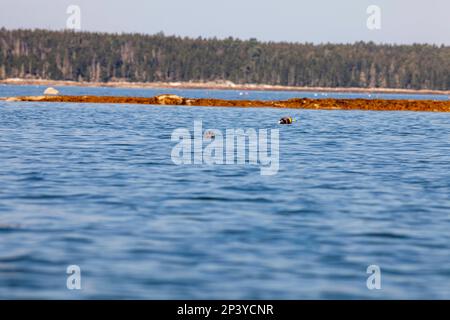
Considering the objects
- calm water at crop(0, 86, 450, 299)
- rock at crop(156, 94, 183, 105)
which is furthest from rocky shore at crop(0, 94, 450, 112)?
calm water at crop(0, 86, 450, 299)

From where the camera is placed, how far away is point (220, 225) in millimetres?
17578

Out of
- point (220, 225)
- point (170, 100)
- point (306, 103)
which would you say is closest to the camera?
point (220, 225)

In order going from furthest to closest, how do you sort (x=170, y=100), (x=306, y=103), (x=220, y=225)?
(x=170, y=100) → (x=306, y=103) → (x=220, y=225)

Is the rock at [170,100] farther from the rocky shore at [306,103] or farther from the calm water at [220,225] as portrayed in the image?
the calm water at [220,225]

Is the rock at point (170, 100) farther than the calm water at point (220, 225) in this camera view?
Yes

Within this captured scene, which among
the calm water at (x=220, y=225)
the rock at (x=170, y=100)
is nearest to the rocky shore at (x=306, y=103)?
the rock at (x=170, y=100)

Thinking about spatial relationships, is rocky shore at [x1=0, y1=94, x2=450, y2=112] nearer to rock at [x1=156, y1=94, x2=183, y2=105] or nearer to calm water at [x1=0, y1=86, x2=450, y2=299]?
rock at [x1=156, y1=94, x2=183, y2=105]

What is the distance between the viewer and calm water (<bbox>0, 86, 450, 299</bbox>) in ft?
42.8

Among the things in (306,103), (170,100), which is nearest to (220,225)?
(306,103)

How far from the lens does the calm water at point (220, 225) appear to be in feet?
42.8

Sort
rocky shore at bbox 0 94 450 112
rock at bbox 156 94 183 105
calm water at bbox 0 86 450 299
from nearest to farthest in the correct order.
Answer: calm water at bbox 0 86 450 299 < rocky shore at bbox 0 94 450 112 < rock at bbox 156 94 183 105

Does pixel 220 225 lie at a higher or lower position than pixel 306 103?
higher

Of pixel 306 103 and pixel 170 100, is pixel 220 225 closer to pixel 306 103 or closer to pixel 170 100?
pixel 306 103

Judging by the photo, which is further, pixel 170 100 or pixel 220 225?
pixel 170 100
